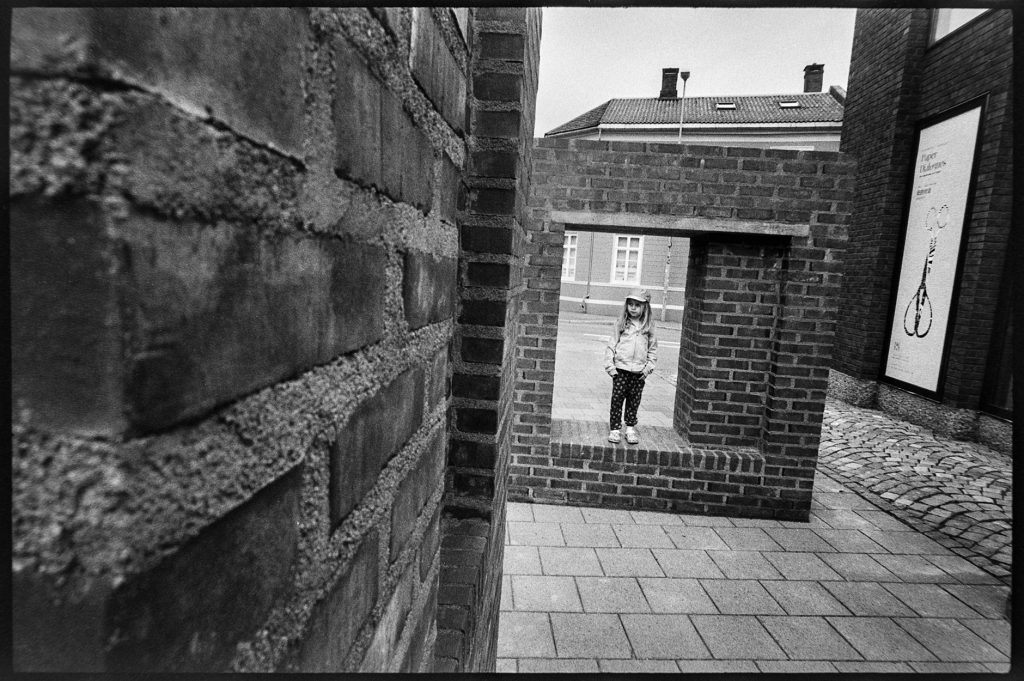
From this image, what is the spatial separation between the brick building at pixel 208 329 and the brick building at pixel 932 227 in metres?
9.14

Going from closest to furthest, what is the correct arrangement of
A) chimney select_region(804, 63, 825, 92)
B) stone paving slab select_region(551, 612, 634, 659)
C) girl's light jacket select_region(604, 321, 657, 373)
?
1. stone paving slab select_region(551, 612, 634, 659)
2. girl's light jacket select_region(604, 321, 657, 373)
3. chimney select_region(804, 63, 825, 92)

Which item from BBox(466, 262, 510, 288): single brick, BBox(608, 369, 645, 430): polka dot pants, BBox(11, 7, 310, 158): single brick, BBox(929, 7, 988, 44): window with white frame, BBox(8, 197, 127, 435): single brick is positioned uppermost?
BBox(929, 7, 988, 44): window with white frame

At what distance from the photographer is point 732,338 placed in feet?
15.7

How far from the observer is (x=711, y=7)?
15.7 inches

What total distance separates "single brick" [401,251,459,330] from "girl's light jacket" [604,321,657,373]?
437 centimetres

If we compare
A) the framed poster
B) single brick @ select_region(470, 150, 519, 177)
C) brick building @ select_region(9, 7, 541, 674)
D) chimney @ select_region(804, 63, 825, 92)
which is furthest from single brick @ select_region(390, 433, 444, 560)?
chimney @ select_region(804, 63, 825, 92)

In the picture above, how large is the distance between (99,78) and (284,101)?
160 mm

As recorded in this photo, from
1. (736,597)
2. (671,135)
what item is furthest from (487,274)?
(671,135)

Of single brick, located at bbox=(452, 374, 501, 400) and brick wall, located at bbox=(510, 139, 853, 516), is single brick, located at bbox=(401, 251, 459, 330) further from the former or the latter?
brick wall, located at bbox=(510, 139, 853, 516)

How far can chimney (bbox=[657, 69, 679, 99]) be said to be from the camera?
27.2m

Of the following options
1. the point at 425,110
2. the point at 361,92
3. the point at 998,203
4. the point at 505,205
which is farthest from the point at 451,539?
the point at 998,203

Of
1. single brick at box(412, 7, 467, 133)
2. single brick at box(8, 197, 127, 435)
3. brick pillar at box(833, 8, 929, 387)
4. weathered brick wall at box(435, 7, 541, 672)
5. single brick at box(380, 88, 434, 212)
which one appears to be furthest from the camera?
brick pillar at box(833, 8, 929, 387)

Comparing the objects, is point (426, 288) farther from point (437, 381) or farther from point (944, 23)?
point (944, 23)

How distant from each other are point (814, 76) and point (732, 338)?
28.1m
